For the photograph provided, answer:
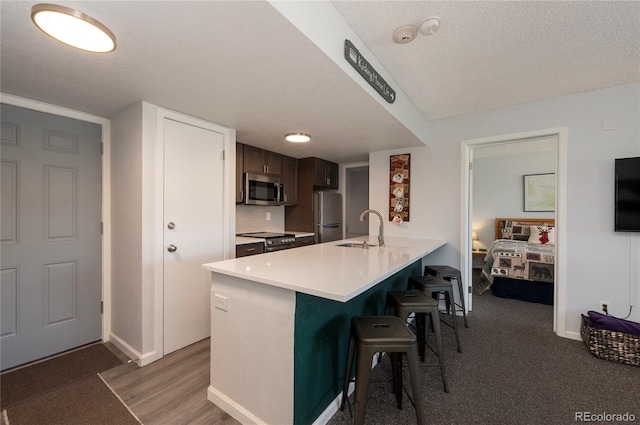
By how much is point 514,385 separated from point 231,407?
190cm

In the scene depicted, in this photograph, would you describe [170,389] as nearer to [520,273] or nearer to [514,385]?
[514,385]

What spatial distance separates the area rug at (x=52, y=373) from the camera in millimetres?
1737

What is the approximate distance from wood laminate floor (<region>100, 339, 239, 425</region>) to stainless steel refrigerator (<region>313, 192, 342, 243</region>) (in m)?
2.42

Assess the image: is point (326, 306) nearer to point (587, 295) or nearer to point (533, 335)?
point (533, 335)

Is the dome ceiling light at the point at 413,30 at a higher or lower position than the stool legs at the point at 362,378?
higher

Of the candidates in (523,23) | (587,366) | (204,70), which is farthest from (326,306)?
(587,366)

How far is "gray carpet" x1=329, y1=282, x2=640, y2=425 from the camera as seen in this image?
1569mm

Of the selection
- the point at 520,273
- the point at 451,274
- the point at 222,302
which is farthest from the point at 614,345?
the point at 222,302

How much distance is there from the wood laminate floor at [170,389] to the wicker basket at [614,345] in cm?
287

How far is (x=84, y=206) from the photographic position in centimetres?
237

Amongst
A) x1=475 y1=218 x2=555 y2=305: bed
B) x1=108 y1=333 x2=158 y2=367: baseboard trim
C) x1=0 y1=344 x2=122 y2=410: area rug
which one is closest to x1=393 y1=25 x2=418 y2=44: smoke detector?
x1=108 y1=333 x2=158 y2=367: baseboard trim


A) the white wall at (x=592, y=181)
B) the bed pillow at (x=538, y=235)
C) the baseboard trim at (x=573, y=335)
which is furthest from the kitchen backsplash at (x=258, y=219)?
the bed pillow at (x=538, y=235)

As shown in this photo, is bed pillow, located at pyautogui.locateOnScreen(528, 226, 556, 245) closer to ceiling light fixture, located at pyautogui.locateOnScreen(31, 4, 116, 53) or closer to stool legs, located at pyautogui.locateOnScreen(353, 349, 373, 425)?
stool legs, located at pyautogui.locateOnScreen(353, 349, 373, 425)

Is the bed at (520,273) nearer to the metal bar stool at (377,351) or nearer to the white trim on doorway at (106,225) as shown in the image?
the metal bar stool at (377,351)
